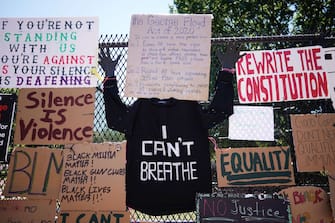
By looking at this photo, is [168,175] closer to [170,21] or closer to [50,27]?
[170,21]

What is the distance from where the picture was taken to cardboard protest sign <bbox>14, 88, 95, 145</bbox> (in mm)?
3074

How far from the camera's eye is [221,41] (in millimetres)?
3281

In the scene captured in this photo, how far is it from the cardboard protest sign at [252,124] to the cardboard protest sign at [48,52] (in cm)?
165

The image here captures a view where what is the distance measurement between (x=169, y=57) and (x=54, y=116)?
143 centimetres

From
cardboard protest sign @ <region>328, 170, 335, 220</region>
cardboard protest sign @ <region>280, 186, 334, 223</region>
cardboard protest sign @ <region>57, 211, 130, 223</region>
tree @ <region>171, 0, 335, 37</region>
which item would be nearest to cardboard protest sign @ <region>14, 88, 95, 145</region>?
cardboard protest sign @ <region>57, 211, 130, 223</region>

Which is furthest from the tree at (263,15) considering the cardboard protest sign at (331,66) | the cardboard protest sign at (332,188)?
the cardboard protest sign at (332,188)

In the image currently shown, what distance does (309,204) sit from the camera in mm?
2896

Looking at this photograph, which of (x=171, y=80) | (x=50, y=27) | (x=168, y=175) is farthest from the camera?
(x=50, y=27)

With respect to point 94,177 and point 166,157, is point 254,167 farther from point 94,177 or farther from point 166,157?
point 94,177

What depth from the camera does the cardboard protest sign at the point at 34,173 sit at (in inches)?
117

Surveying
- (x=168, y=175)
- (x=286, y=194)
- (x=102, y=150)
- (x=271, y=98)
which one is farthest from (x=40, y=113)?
(x=286, y=194)

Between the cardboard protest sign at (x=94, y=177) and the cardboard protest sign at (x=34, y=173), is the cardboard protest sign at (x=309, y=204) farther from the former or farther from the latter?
the cardboard protest sign at (x=34, y=173)

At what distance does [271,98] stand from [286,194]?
40.5 inches

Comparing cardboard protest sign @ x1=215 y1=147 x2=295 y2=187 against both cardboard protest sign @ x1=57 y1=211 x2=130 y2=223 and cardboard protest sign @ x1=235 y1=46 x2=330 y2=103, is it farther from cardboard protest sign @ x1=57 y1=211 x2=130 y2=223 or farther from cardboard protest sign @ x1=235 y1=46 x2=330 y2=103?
cardboard protest sign @ x1=57 y1=211 x2=130 y2=223
